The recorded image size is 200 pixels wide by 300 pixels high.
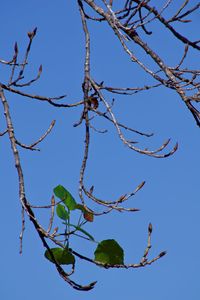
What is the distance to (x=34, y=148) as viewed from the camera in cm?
304

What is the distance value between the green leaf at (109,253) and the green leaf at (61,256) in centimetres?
13

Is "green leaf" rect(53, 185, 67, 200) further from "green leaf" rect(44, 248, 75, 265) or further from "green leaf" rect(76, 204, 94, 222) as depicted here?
"green leaf" rect(44, 248, 75, 265)

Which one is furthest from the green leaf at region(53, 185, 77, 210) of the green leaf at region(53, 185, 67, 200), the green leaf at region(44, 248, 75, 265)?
the green leaf at region(44, 248, 75, 265)

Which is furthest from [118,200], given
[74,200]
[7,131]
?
[7,131]

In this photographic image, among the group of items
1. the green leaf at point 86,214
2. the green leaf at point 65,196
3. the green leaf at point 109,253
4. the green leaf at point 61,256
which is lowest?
the green leaf at point 109,253

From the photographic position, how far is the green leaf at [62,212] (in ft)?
8.34

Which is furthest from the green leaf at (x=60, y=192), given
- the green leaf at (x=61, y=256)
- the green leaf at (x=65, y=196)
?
the green leaf at (x=61, y=256)

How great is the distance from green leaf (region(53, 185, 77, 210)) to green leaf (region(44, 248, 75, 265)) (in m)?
0.21

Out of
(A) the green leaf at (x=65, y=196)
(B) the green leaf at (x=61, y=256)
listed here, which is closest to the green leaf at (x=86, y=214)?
(A) the green leaf at (x=65, y=196)

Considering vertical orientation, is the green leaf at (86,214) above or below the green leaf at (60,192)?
below

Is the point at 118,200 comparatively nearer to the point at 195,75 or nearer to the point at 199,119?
the point at 199,119

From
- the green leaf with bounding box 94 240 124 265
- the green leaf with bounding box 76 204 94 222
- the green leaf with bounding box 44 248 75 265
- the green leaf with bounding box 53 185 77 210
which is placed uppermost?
the green leaf with bounding box 53 185 77 210

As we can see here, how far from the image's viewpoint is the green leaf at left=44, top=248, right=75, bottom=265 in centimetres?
255

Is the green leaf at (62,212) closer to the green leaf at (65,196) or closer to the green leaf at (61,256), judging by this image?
the green leaf at (65,196)
